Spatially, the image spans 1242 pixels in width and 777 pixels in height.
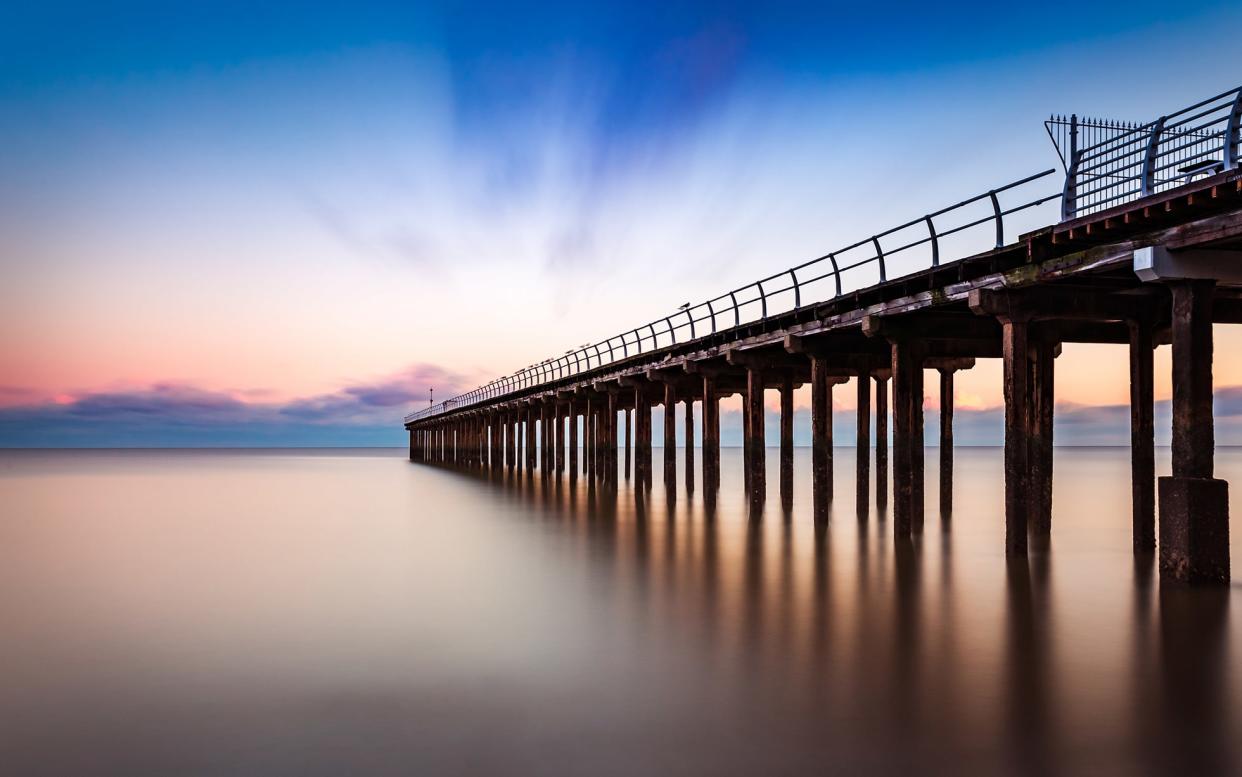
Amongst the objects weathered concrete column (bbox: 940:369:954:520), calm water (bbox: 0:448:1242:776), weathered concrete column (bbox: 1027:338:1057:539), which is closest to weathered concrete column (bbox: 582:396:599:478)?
weathered concrete column (bbox: 940:369:954:520)

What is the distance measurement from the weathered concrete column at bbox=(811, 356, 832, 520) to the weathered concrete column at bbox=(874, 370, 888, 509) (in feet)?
11.2

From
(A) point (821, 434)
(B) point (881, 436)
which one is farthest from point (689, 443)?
(A) point (821, 434)

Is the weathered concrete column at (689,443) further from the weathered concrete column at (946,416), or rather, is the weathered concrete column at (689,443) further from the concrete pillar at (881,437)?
the weathered concrete column at (946,416)

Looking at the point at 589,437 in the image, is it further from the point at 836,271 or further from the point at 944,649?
the point at 944,649

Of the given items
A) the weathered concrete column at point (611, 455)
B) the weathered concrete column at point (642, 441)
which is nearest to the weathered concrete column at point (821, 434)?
the weathered concrete column at point (642, 441)

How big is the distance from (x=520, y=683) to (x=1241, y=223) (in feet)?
25.6

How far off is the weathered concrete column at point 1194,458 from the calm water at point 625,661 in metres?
0.37

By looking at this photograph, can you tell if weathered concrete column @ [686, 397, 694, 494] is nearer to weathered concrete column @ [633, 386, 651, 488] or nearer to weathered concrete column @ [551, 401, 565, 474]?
weathered concrete column @ [633, 386, 651, 488]

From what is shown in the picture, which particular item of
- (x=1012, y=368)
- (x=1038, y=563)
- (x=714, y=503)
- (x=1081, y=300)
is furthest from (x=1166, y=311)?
(x=714, y=503)

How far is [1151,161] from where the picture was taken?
10477 mm

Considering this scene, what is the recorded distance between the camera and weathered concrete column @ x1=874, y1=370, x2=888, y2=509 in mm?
22484

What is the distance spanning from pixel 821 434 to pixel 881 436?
207 inches

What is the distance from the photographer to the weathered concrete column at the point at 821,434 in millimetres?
18438

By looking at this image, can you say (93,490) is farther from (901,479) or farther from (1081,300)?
(1081,300)
